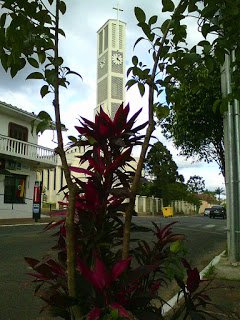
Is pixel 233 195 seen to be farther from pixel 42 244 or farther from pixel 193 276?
pixel 42 244

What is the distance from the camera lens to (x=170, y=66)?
1.72 m

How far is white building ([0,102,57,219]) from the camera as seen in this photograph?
18.9m

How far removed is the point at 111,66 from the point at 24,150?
208 feet

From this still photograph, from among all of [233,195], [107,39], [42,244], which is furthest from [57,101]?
[107,39]

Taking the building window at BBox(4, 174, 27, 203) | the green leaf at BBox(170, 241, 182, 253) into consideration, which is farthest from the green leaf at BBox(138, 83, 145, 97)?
the building window at BBox(4, 174, 27, 203)

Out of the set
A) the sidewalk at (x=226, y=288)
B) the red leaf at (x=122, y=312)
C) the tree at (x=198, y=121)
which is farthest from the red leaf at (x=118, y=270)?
the tree at (x=198, y=121)

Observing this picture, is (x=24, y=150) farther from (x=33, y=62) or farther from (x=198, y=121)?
(x=33, y=62)

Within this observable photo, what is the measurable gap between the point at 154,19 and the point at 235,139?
182 inches

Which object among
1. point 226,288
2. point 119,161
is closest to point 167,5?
point 119,161

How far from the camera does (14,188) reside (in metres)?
20.2

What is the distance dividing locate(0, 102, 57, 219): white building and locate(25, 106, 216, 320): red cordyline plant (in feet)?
57.2

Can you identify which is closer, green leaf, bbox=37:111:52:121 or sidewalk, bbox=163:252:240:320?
green leaf, bbox=37:111:52:121

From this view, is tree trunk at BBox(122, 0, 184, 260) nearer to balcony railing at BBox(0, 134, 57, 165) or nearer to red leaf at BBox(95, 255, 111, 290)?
red leaf at BBox(95, 255, 111, 290)

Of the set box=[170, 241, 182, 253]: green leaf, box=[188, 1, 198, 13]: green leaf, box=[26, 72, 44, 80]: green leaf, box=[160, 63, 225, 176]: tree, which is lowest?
box=[170, 241, 182, 253]: green leaf
